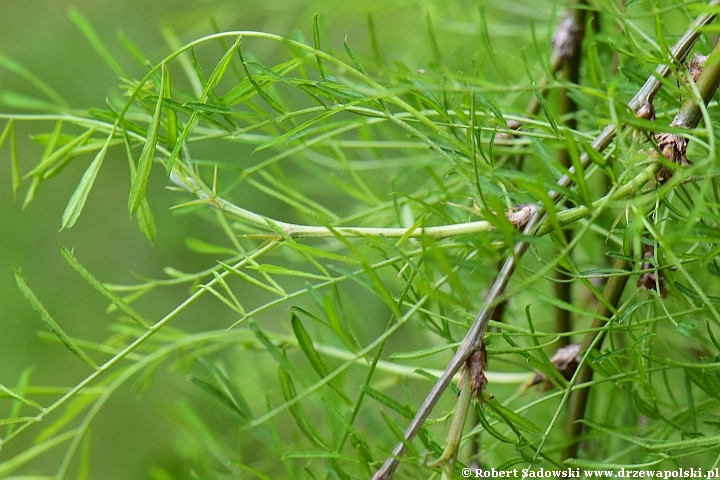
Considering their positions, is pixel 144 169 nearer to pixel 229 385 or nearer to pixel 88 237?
pixel 229 385

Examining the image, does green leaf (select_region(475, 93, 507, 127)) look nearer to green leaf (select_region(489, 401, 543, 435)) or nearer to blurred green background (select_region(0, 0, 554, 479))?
green leaf (select_region(489, 401, 543, 435))

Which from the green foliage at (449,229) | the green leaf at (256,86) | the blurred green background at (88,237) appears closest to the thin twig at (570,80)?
the green foliage at (449,229)

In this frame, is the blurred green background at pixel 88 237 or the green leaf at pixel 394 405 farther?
the blurred green background at pixel 88 237

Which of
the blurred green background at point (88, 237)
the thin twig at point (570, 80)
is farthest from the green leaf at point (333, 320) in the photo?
the blurred green background at point (88, 237)

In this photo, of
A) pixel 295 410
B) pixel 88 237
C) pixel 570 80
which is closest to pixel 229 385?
pixel 295 410

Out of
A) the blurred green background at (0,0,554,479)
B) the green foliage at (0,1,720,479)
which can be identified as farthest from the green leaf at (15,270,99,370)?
the blurred green background at (0,0,554,479)

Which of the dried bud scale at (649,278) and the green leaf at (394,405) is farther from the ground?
the dried bud scale at (649,278)

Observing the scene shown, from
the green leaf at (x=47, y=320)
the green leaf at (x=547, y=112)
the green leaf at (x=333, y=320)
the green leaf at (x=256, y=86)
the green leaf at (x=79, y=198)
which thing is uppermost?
the green leaf at (x=547, y=112)

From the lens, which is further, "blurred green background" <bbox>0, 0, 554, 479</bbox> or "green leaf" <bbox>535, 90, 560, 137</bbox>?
"blurred green background" <bbox>0, 0, 554, 479</bbox>

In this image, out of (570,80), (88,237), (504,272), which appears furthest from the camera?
(88,237)

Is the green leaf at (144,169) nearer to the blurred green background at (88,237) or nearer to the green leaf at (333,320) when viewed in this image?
the green leaf at (333,320)

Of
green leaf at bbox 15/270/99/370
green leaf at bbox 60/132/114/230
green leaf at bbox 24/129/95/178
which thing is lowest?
green leaf at bbox 15/270/99/370

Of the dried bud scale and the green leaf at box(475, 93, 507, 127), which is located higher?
the green leaf at box(475, 93, 507, 127)
